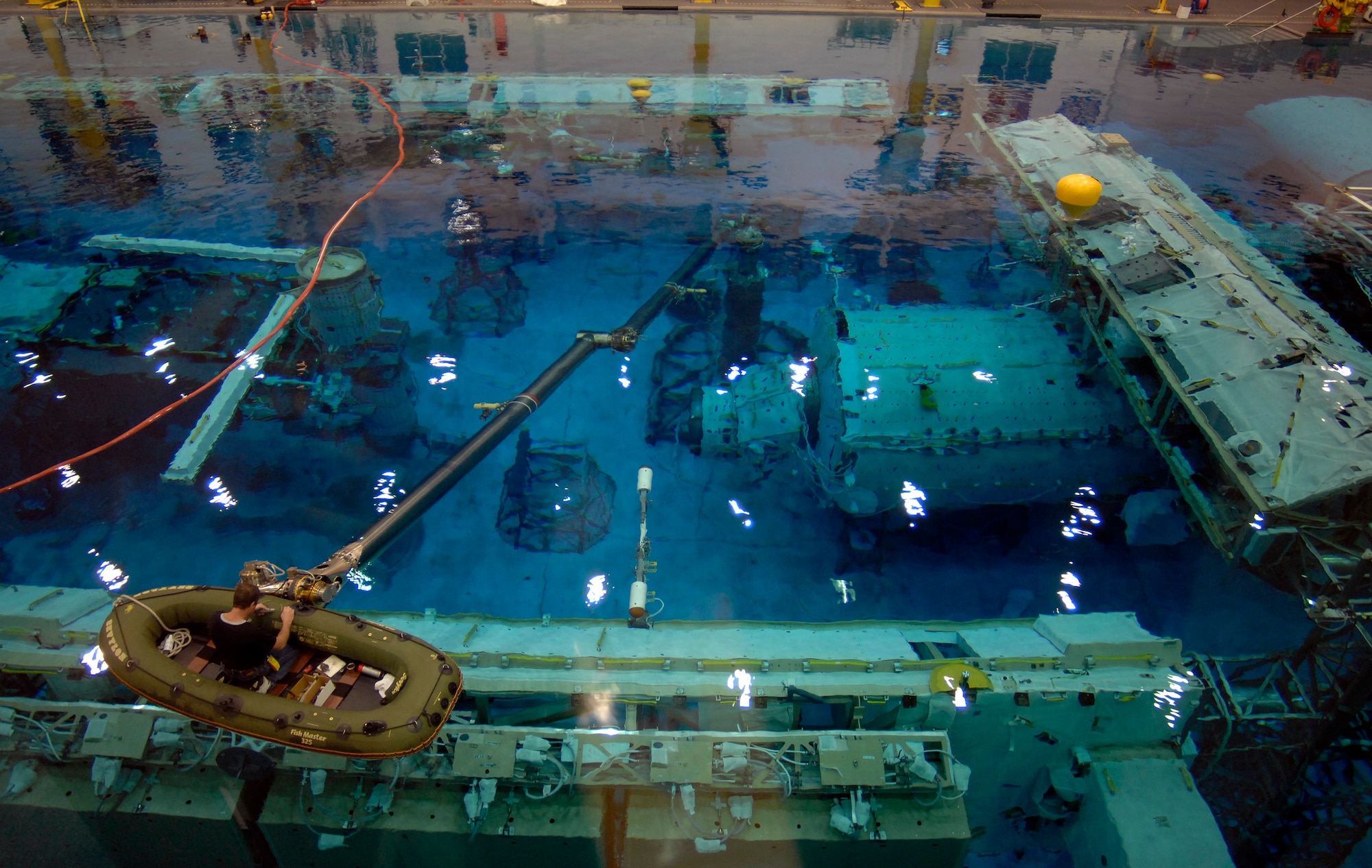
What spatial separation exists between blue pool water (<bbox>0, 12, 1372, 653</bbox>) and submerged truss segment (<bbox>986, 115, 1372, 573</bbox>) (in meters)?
2.13

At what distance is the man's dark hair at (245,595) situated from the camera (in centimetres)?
744

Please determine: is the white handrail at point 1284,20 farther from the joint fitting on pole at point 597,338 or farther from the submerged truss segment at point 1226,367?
the joint fitting on pole at point 597,338

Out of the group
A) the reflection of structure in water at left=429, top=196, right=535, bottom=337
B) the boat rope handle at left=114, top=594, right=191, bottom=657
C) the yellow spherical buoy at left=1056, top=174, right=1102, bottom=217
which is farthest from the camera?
the reflection of structure in water at left=429, top=196, right=535, bottom=337

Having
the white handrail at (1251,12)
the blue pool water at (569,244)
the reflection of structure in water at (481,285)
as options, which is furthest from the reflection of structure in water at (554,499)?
the white handrail at (1251,12)

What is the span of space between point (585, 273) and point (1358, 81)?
103ft

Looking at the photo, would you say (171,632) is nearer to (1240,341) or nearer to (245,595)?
(245,595)

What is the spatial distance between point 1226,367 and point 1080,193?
6.15 metres

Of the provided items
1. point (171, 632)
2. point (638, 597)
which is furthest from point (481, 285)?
point (171, 632)

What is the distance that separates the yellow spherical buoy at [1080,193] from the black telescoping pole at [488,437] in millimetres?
8339

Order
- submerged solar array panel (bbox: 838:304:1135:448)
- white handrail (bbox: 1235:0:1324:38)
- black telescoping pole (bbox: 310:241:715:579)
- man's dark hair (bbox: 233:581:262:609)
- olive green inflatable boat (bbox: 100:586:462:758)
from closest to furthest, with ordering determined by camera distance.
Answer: olive green inflatable boat (bbox: 100:586:462:758) < man's dark hair (bbox: 233:581:262:609) < black telescoping pole (bbox: 310:241:715:579) < submerged solar array panel (bbox: 838:304:1135:448) < white handrail (bbox: 1235:0:1324:38)

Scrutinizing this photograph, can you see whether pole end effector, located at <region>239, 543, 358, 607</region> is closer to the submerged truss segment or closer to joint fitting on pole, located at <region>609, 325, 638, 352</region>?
joint fitting on pole, located at <region>609, 325, 638, 352</region>

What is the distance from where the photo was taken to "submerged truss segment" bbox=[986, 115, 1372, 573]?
9.30 m

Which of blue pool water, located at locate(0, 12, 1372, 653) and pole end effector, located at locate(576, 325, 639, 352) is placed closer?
blue pool water, located at locate(0, 12, 1372, 653)

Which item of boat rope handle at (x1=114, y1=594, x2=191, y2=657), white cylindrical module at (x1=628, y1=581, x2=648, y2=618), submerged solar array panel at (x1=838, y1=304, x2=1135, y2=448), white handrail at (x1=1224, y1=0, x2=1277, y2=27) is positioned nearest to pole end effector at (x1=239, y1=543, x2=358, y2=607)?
boat rope handle at (x1=114, y1=594, x2=191, y2=657)
